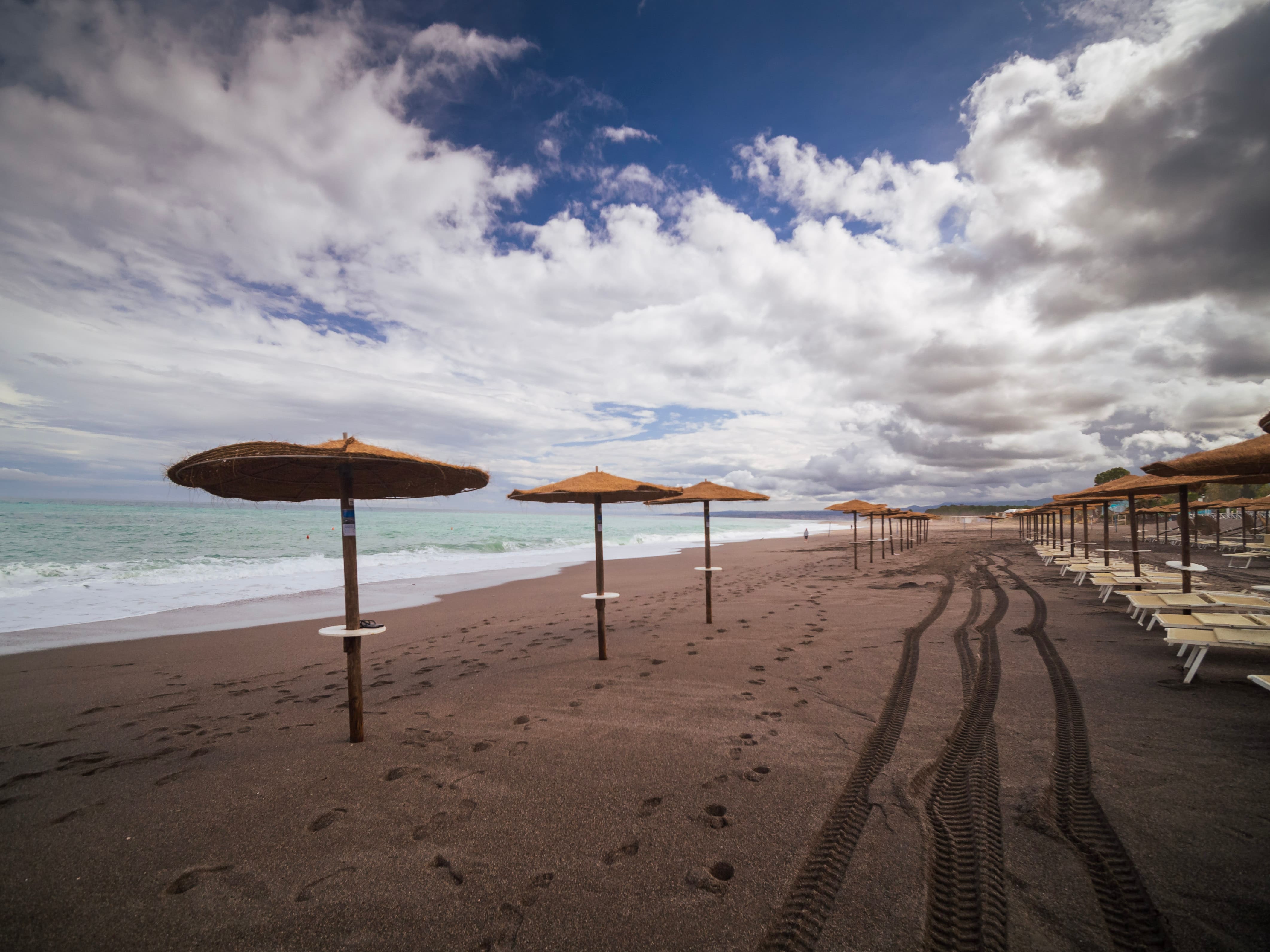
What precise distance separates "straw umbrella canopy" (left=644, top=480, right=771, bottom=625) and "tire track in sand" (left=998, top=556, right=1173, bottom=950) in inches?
169

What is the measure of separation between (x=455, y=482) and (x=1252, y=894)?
19.1 feet

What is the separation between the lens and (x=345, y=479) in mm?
4180

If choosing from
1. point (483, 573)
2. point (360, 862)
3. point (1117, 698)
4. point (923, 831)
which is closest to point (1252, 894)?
point (923, 831)

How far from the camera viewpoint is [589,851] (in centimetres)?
293

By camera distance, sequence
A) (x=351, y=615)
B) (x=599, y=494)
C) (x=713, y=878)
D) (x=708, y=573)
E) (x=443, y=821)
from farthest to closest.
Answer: (x=708, y=573) → (x=599, y=494) → (x=351, y=615) → (x=443, y=821) → (x=713, y=878)

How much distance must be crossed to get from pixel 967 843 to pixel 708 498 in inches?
211

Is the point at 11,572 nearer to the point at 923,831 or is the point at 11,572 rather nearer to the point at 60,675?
the point at 60,675

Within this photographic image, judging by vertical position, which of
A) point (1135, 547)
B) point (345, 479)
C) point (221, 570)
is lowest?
point (221, 570)

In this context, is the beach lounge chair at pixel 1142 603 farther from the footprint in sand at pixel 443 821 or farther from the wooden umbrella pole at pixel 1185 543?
the footprint in sand at pixel 443 821

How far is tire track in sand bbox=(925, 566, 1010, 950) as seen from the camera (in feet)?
7.80

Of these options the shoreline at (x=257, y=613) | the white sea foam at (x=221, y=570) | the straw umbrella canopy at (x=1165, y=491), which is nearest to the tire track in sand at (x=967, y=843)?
the straw umbrella canopy at (x=1165, y=491)

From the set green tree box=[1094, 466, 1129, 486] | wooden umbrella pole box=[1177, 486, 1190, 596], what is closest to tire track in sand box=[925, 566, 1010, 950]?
wooden umbrella pole box=[1177, 486, 1190, 596]

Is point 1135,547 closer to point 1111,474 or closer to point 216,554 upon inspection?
point 216,554

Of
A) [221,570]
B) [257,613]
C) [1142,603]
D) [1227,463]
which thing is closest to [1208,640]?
[1227,463]
